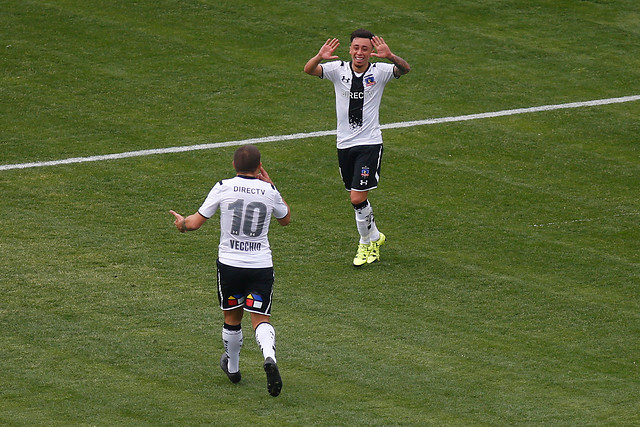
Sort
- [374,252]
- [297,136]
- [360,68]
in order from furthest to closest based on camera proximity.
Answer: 1. [297,136]
2. [374,252]
3. [360,68]

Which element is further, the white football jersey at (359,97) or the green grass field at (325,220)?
the white football jersey at (359,97)

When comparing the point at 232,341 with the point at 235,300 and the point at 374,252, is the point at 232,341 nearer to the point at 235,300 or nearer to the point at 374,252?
the point at 235,300

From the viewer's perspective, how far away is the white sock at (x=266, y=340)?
803cm

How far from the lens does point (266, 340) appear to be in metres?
8.12

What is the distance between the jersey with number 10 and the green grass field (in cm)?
119

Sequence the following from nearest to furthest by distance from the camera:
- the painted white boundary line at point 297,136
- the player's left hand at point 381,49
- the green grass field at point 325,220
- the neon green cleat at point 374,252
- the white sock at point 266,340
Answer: the white sock at point 266,340, the green grass field at point 325,220, the player's left hand at point 381,49, the neon green cleat at point 374,252, the painted white boundary line at point 297,136

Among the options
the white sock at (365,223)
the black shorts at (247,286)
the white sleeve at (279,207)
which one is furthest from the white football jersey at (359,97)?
the black shorts at (247,286)

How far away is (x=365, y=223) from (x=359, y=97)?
1.50 metres

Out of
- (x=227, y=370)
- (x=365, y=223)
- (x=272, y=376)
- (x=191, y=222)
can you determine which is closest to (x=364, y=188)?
(x=365, y=223)

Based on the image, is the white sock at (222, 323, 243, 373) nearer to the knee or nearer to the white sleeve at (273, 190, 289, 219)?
the white sleeve at (273, 190, 289, 219)

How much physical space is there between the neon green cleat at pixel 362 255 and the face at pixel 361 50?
214cm

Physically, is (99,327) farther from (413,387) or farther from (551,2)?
(551,2)

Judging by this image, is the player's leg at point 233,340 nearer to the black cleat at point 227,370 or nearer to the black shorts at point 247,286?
the black cleat at point 227,370

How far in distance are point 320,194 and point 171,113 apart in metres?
4.21
